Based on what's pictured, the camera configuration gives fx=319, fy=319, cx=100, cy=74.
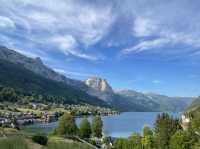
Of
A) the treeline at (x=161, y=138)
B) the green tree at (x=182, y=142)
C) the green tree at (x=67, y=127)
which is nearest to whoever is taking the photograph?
the green tree at (x=182, y=142)

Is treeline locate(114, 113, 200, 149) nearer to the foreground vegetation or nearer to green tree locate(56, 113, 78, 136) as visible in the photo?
the foreground vegetation

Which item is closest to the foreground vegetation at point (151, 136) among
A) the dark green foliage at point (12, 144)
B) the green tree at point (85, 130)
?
the green tree at point (85, 130)

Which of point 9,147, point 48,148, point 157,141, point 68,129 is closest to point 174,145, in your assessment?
point 157,141

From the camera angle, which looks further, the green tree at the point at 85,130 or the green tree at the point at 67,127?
the green tree at the point at 85,130

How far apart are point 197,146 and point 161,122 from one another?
31858 mm

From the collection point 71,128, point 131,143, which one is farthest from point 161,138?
point 71,128

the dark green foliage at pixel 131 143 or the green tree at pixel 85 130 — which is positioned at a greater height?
the green tree at pixel 85 130

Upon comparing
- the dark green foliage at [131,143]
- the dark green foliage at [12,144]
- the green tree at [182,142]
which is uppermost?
the dark green foliage at [12,144]

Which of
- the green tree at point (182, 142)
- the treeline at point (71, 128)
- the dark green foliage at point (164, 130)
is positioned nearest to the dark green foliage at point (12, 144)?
the green tree at point (182, 142)

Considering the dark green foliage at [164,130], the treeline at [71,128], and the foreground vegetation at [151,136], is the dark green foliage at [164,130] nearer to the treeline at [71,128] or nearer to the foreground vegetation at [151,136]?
the foreground vegetation at [151,136]

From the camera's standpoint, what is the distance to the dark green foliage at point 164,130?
107 metres

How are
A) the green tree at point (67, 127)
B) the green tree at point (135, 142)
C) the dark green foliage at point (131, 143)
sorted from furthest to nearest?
1. the green tree at point (67, 127)
2. the dark green foliage at point (131, 143)
3. the green tree at point (135, 142)

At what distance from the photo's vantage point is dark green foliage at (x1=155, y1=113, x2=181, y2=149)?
107m

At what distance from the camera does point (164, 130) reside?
112312 millimetres
